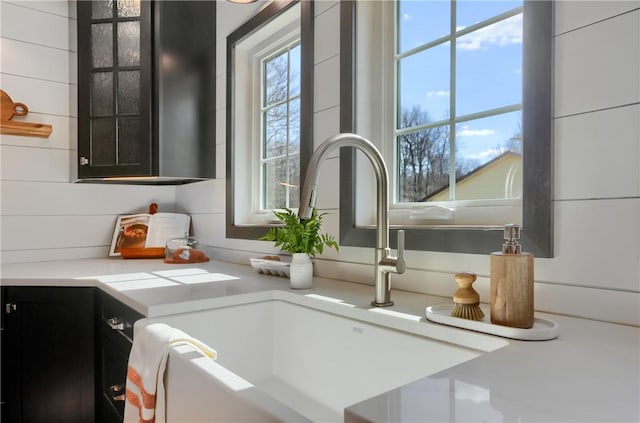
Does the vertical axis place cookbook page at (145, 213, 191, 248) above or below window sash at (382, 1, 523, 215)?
below

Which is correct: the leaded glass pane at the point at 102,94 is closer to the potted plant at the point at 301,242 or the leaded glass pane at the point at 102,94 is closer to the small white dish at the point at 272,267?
the small white dish at the point at 272,267

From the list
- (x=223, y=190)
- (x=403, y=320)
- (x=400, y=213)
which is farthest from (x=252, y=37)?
(x=403, y=320)

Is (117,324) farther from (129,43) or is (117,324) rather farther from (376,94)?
(129,43)

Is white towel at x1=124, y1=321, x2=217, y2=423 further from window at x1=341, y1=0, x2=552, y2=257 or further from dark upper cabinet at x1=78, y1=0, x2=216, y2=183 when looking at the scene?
dark upper cabinet at x1=78, y1=0, x2=216, y2=183

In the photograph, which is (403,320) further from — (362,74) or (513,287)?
(362,74)

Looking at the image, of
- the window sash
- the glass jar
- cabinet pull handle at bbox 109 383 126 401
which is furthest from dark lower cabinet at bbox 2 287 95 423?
the window sash

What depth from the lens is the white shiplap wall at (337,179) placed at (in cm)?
84

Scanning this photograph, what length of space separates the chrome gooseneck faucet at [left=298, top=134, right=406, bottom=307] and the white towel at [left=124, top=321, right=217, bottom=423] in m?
0.37

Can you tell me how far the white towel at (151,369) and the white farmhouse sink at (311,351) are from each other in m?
0.03

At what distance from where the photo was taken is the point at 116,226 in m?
2.53

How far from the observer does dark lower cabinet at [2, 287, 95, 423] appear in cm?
166

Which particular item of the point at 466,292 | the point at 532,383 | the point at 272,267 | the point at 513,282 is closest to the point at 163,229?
the point at 272,267

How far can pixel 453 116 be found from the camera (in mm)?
1274

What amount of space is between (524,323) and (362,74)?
0.97m
